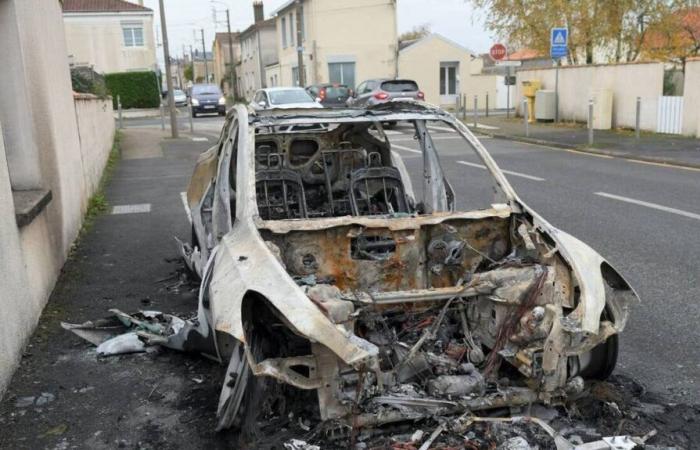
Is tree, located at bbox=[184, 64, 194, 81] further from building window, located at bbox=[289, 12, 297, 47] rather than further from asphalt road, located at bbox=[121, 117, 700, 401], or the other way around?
asphalt road, located at bbox=[121, 117, 700, 401]

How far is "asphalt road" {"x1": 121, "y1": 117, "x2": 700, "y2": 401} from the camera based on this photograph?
4914 millimetres

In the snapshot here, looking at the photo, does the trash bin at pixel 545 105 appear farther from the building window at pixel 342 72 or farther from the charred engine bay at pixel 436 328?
the charred engine bay at pixel 436 328

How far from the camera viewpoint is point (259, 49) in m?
51.0

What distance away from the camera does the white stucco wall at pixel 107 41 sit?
167 ft

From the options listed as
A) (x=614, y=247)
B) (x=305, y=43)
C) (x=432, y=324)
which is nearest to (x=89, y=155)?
(x=614, y=247)

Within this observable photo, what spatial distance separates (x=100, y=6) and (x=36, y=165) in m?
49.7

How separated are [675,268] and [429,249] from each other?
134 inches

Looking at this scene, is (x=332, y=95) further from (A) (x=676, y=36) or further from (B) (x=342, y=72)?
(A) (x=676, y=36)

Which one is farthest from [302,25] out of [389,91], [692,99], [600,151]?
[600,151]

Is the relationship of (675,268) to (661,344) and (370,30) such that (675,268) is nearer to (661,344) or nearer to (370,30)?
(661,344)

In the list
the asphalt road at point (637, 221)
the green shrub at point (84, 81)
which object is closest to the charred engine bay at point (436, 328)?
the asphalt road at point (637, 221)

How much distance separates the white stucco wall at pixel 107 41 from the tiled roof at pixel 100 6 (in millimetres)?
365

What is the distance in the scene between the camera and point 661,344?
199 inches

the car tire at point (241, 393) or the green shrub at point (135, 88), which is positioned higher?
the green shrub at point (135, 88)
